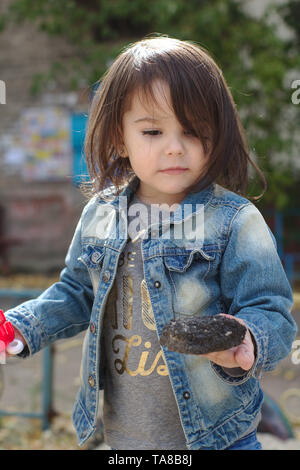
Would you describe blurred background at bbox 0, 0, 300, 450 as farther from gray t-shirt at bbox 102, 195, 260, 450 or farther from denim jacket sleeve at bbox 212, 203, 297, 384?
denim jacket sleeve at bbox 212, 203, 297, 384

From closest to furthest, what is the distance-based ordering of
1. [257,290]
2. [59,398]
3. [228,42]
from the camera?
1. [257,290]
2. [59,398]
3. [228,42]

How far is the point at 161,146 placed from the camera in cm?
147

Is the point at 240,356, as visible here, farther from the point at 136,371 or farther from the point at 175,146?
the point at 175,146

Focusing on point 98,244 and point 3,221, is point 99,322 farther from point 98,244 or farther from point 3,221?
point 3,221

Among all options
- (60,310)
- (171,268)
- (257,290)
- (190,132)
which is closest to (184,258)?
(171,268)

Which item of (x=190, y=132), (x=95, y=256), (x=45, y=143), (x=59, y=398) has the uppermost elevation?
(x=190, y=132)

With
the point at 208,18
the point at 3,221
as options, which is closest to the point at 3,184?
the point at 3,221

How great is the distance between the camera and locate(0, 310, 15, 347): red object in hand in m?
1.50

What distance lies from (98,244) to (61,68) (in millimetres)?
6257

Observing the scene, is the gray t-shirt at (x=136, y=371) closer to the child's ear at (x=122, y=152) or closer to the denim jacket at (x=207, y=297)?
the denim jacket at (x=207, y=297)

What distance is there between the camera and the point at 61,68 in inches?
291

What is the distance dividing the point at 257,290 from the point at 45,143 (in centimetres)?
742

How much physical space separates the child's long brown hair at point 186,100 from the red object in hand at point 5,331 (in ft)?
1.87

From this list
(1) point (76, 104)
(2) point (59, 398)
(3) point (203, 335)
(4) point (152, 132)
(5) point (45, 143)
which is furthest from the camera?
(5) point (45, 143)
